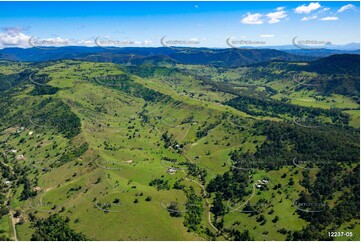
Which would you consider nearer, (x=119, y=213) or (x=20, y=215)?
(x=119, y=213)

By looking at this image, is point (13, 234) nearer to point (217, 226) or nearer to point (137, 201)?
point (137, 201)

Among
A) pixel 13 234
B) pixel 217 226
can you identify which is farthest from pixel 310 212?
pixel 13 234

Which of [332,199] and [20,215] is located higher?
[332,199]

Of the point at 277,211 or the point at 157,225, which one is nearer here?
the point at 157,225

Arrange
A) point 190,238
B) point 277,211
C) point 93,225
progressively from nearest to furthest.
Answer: point 190,238
point 93,225
point 277,211

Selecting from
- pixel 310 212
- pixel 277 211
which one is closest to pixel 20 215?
pixel 277 211

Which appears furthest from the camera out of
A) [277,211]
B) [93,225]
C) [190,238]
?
[277,211]

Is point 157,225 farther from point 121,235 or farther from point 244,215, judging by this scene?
point 244,215

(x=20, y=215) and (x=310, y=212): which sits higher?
(x=310, y=212)
